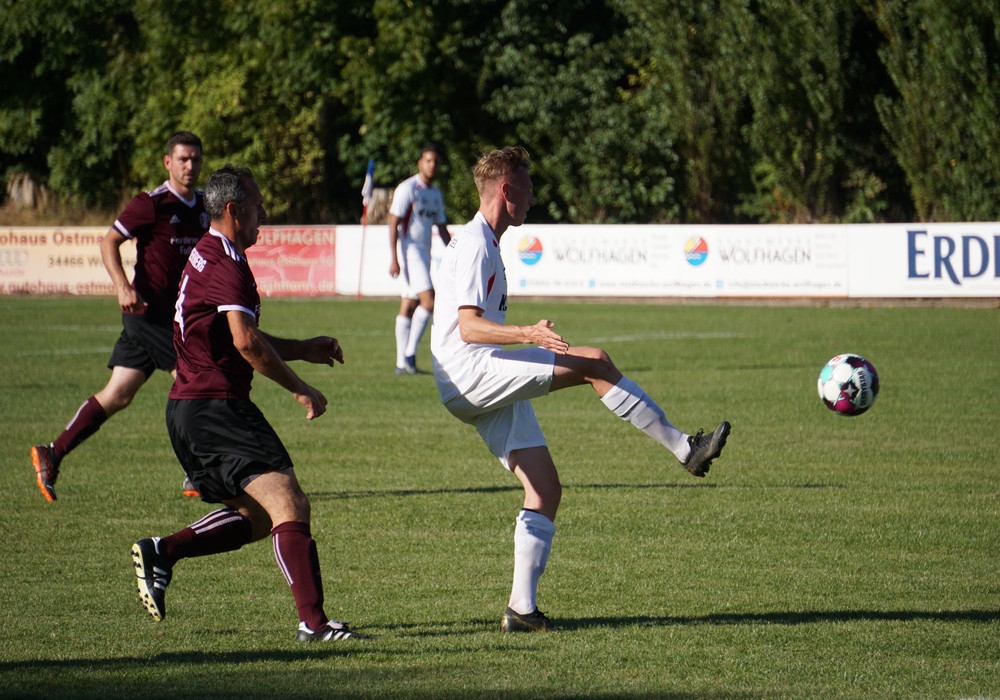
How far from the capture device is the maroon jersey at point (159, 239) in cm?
845

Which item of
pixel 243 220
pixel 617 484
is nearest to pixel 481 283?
pixel 243 220

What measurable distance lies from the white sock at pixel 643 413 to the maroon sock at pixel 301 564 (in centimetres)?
134

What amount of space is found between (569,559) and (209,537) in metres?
2.18

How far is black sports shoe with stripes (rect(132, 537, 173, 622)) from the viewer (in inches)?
199

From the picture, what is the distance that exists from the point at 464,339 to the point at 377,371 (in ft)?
33.6

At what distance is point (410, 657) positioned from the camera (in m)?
4.93

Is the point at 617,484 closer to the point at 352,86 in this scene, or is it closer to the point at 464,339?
the point at 464,339

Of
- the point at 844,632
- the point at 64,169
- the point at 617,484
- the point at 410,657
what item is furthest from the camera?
the point at 64,169

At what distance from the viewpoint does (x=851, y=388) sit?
7.19m

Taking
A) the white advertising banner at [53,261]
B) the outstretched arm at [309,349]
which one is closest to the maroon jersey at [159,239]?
the outstretched arm at [309,349]

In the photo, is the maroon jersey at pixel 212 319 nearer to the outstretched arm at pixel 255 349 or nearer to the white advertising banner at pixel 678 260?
the outstretched arm at pixel 255 349

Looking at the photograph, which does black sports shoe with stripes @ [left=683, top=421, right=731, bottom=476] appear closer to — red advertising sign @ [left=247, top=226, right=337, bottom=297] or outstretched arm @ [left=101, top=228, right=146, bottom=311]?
outstretched arm @ [left=101, top=228, right=146, bottom=311]

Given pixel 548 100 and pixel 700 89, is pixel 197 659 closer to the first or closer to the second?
pixel 700 89

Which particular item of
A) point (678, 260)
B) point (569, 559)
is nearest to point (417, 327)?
point (569, 559)
